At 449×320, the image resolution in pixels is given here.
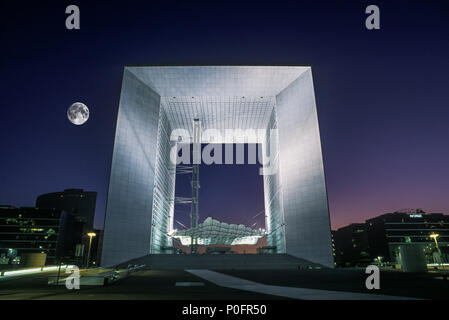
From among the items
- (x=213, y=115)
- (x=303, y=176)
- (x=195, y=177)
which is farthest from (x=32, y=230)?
(x=303, y=176)

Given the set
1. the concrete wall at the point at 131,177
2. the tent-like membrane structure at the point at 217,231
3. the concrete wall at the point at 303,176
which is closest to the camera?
the concrete wall at the point at 131,177

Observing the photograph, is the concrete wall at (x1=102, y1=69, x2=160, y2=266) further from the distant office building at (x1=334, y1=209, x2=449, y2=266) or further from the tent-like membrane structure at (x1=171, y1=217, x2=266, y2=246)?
the distant office building at (x1=334, y1=209, x2=449, y2=266)

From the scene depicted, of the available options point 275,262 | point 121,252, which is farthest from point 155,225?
point 275,262

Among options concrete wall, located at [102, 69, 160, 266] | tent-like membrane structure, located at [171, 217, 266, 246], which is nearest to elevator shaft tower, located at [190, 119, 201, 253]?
tent-like membrane structure, located at [171, 217, 266, 246]

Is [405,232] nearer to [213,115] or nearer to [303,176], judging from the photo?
[303,176]

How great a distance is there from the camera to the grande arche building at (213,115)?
3500 cm

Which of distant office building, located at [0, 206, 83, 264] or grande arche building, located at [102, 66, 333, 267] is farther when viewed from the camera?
distant office building, located at [0, 206, 83, 264]

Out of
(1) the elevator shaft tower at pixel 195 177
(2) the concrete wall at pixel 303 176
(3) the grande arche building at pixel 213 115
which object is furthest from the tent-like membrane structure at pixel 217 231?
(2) the concrete wall at pixel 303 176

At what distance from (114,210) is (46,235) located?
101m

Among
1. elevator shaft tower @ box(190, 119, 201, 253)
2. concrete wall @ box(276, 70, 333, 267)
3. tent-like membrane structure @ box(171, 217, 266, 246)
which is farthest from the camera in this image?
elevator shaft tower @ box(190, 119, 201, 253)

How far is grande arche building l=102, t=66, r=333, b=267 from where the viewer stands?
35.0m

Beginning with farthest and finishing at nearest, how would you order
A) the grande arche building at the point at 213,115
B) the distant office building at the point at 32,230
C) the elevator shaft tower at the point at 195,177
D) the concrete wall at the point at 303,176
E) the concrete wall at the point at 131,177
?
the distant office building at the point at 32,230 < the elevator shaft tower at the point at 195,177 < the grande arche building at the point at 213,115 < the concrete wall at the point at 303,176 < the concrete wall at the point at 131,177

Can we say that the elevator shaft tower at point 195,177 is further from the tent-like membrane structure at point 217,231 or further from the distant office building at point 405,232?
the distant office building at point 405,232

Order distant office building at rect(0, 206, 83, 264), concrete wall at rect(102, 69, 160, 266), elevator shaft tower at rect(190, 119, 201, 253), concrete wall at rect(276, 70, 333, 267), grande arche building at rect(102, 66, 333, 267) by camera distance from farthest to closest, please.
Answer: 1. distant office building at rect(0, 206, 83, 264)
2. elevator shaft tower at rect(190, 119, 201, 253)
3. grande arche building at rect(102, 66, 333, 267)
4. concrete wall at rect(276, 70, 333, 267)
5. concrete wall at rect(102, 69, 160, 266)
